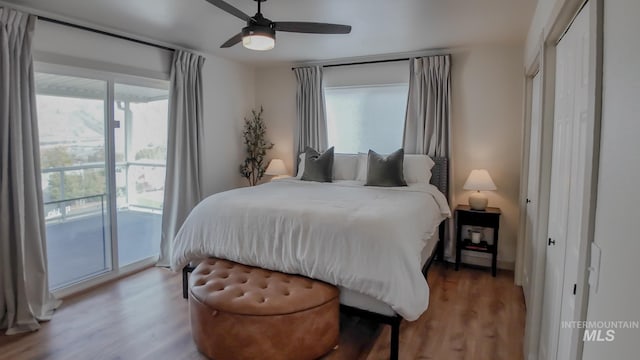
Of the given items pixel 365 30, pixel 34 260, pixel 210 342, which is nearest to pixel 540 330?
pixel 210 342

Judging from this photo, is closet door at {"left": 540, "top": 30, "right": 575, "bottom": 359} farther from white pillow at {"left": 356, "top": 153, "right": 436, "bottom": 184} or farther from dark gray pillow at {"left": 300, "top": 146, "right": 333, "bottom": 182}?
dark gray pillow at {"left": 300, "top": 146, "right": 333, "bottom": 182}

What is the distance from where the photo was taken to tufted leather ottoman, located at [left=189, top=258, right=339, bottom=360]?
2137 millimetres

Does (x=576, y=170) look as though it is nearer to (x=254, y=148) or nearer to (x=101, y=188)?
(x=101, y=188)

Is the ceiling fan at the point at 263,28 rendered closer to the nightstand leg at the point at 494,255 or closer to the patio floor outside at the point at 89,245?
the patio floor outside at the point at 89,245

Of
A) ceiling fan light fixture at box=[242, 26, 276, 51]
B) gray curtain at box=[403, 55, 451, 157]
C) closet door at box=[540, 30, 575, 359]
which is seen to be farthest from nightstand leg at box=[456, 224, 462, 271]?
ceiling fan light fixture at box=[242, 26, 276, 51]

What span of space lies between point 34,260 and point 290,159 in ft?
10.2

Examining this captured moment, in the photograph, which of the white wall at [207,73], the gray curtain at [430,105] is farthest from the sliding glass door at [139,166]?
the gray curtain at [430,105]

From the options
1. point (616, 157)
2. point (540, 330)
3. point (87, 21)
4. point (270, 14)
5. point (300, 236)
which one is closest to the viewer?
point (616, 157)

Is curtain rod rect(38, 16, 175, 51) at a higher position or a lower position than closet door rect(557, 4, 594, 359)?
higher

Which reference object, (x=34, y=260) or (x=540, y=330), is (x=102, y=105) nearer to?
(x=34, y=260)

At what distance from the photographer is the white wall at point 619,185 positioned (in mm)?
765

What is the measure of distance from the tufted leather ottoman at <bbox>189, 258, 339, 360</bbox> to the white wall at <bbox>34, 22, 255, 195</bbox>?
2.34 meters

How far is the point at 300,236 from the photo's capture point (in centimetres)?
253

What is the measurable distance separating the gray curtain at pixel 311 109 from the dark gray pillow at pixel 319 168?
530mm
